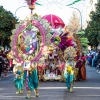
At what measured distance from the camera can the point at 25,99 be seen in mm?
15172

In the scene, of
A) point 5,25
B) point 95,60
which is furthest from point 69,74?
point 5,25

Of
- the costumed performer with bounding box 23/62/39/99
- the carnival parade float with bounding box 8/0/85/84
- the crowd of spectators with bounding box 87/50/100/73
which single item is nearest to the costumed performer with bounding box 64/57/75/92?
the carnival parade float with bounding box 8/0/85/84

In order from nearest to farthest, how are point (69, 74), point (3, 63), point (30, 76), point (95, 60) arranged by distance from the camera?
point (30, 76), point (69, 74), point (3, 63), point (95, 60)

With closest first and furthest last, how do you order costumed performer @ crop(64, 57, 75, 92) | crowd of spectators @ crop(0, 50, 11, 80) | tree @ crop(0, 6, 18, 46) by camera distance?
1. costumed performer @ crop(64, 57, 75, 92)
2. crowd of spectators @ crop(0, 50, 11, 80)
3. tree @ crop(0, 6, 18, 46)

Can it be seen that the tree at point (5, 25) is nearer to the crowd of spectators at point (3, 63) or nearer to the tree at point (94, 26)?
the tree at point (94, 26)

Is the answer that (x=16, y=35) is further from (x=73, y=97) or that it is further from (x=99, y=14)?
(x=99, y=14)

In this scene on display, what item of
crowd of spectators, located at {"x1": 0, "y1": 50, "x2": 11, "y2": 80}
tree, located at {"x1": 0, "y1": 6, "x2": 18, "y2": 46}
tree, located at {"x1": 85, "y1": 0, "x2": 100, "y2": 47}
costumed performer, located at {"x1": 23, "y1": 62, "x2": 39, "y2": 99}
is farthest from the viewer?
tree, located at {"x1": 0, "y1": 6, "x2": 18, "y2": 46}

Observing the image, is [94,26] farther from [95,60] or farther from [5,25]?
[5,25]

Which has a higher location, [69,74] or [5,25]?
[5,25]

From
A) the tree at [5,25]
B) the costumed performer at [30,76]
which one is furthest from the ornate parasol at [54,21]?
the tree at [5,25]

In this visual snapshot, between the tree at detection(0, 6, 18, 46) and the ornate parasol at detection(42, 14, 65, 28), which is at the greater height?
the tree at detection(0, 6, 18, 46)

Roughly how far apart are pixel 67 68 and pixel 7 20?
37106mm

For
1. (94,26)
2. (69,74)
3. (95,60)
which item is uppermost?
(94,26)

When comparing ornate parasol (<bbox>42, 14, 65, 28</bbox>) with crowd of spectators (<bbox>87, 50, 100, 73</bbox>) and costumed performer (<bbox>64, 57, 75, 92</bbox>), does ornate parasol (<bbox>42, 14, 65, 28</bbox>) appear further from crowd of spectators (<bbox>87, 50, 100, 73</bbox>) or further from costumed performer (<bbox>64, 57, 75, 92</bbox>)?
crowd of spectators (<bbox>87, 50, 100, 73</bbox>)
